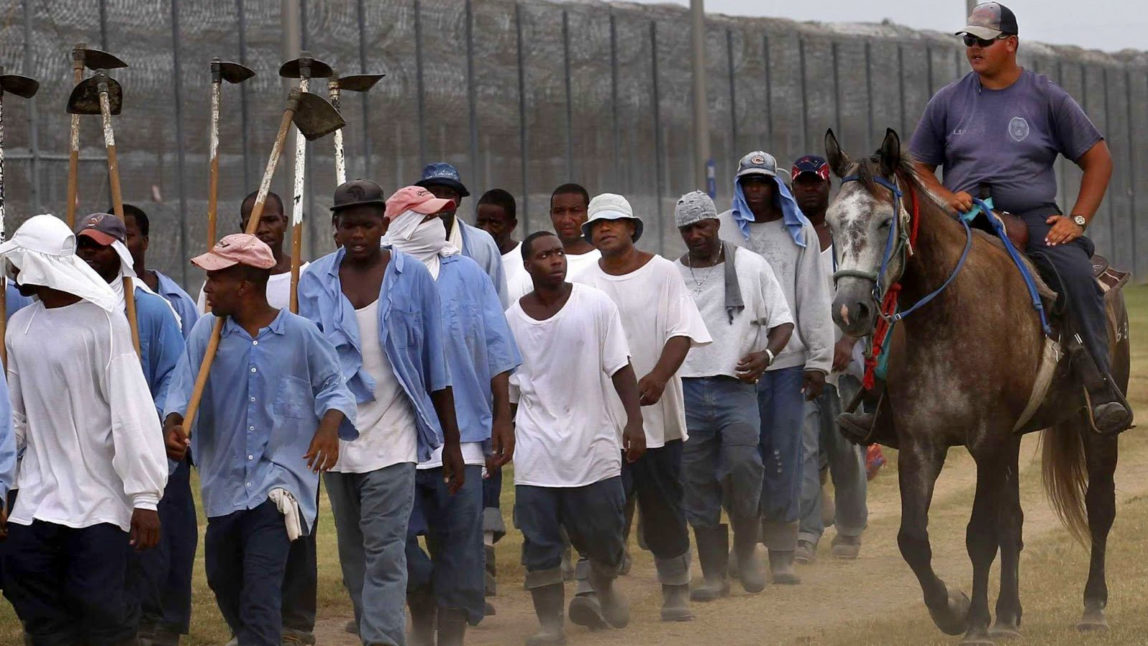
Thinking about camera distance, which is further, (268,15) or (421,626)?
(268,15)

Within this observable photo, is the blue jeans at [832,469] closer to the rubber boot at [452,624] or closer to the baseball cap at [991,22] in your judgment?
the baseball cap at [991,22]

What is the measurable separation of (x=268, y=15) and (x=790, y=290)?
1144cm

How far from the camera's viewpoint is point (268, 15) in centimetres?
2117

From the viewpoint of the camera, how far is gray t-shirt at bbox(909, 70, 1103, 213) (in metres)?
9.04

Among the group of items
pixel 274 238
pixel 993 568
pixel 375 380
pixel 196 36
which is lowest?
pixel 993 568

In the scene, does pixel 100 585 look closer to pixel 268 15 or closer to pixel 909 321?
pixel 909 321

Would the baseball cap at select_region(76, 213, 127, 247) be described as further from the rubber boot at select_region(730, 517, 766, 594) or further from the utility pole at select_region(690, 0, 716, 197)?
the utility pole at select_region(690, 0, 716, 197)

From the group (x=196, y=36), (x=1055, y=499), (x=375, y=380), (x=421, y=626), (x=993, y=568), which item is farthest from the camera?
(x=196, y=36)

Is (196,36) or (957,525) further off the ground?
(196,36)

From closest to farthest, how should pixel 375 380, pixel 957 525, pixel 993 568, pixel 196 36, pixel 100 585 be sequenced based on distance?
1. pixel 100 585
2. pixel 375 380
3. pixel 993 568
4. pixel 957 525
5. pixel 196 36

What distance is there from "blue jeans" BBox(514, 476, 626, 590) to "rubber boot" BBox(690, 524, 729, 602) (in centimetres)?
132

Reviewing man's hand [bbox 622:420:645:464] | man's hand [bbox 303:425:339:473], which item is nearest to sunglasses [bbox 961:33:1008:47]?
man's hand [bbox 622:420:645:464]

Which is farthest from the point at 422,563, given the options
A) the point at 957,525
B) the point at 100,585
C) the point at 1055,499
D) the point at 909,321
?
the point at 957,525

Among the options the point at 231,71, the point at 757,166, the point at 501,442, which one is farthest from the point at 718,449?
the point at 231,71
